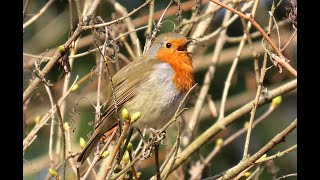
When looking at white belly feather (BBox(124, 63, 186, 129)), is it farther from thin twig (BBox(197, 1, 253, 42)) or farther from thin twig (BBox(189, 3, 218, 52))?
thin twig (BBox(189, 3, 218, 52))

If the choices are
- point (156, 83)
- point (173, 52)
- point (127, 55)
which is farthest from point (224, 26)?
point (156, 83)

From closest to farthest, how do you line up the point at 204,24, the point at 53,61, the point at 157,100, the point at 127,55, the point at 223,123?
the point at 53,61, the point at 157,100, the point at 223,123, the point at 204,24, the point at 127,55

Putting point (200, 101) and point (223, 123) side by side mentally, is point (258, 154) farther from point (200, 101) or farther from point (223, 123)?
point (200, 101)

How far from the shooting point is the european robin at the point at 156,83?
12.5ft

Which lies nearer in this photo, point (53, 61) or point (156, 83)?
point (53, 61)

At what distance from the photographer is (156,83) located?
3.88m

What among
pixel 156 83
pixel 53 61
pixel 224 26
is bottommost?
pixel 53 61

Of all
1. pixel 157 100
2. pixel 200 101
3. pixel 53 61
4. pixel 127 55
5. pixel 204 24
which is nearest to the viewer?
pixel 53 61

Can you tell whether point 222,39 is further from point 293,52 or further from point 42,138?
point 42,138

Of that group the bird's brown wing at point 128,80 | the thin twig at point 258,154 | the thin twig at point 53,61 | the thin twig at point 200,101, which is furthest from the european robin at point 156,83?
the thin twig at point 258,154
